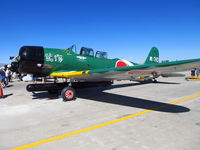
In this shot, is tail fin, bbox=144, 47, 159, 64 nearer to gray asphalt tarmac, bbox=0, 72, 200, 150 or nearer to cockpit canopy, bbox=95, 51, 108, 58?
cockpit canopy, bbox=95, 51, 108, 58

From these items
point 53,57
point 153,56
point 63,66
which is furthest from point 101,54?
point 153,56

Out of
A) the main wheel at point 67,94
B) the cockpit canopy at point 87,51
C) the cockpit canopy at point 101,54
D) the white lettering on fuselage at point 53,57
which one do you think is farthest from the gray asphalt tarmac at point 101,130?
the cockpit canopy at point 101,54

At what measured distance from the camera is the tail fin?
1161 centimetres

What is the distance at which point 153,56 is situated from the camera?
1177cm

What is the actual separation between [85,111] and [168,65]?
2801 mm

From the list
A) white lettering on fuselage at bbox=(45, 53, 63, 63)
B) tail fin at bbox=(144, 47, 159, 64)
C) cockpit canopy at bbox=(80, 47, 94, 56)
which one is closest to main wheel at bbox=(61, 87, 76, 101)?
white lettering on fuselage at bbox=(45, 53, 63, 63)

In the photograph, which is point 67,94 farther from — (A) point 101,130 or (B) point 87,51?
(A) point 101,130

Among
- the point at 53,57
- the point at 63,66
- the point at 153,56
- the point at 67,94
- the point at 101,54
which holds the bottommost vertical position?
the point at 67,94

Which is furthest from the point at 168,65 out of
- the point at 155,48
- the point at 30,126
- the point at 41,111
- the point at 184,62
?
the point at 155,48

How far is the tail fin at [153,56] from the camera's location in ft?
38.1

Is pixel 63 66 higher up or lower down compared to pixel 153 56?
lower down

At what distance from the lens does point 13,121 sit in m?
3.67

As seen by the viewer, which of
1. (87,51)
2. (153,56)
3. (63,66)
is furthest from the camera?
(153,56)

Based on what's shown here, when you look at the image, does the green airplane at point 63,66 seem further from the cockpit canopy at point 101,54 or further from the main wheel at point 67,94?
the cockpit canopy at point 101,54
